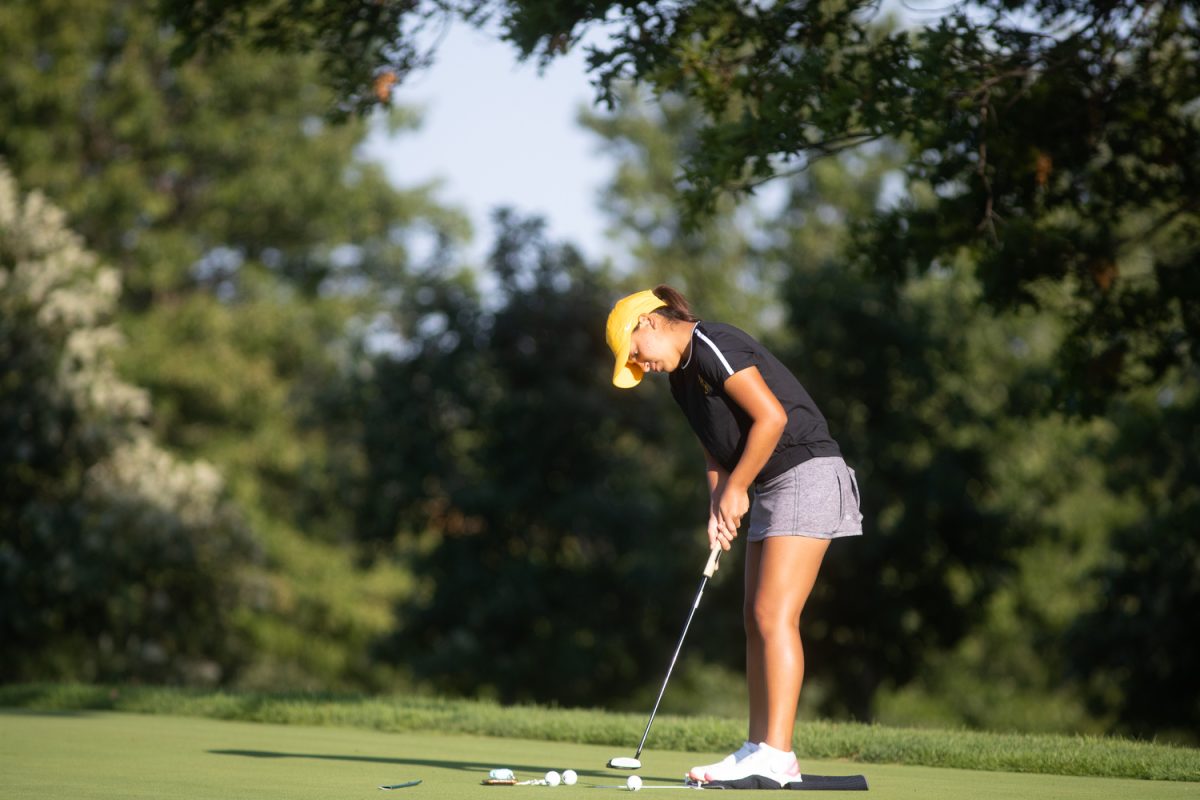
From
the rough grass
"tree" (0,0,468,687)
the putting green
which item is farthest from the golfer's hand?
"tree" (0,0,468,687)

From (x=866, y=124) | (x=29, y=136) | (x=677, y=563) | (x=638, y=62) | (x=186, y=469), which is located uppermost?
(x=29, y=136)

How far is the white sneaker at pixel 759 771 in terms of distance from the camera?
220 inches

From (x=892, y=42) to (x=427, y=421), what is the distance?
48.0 ft

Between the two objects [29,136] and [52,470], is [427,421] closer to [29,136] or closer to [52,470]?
[52,470]

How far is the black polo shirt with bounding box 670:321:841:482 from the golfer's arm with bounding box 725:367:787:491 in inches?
2.7

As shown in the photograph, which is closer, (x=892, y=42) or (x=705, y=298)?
(x=892, y=42)

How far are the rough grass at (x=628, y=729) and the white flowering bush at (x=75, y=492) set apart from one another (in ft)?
37.7

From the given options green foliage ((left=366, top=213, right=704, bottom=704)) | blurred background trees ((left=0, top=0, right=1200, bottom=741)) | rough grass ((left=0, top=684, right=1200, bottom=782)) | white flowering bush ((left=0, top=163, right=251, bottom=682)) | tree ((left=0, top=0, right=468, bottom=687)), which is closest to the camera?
rough grass ((left=0, top=684, right=1200, bottom=782))

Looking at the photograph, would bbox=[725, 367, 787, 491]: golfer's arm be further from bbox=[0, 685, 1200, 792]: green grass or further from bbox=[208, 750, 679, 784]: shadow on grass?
bbox=[0, 685, 1200, 792]: green grass

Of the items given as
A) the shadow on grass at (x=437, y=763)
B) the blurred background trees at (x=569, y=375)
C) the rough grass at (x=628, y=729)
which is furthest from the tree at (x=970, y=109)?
the shadow on grass at (x=437, y=763)

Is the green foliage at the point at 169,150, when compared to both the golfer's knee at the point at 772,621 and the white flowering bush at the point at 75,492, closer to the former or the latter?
the white flowering bush at the point at 75,492

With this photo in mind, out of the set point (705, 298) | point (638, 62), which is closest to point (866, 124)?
point (638, 62)

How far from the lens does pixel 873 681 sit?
920 inches

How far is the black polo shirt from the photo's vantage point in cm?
577
